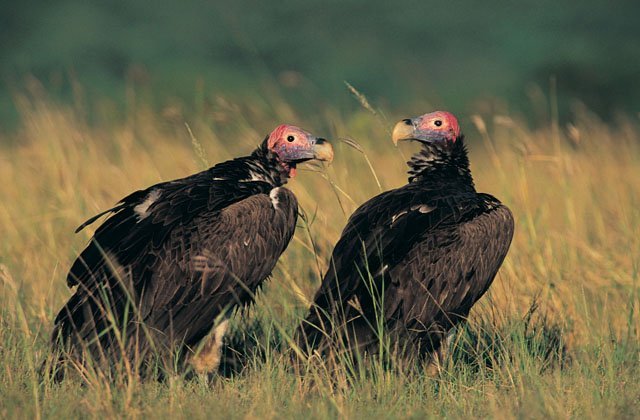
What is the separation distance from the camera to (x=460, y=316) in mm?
5359

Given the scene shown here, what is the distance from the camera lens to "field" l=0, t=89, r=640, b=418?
4.59 metres

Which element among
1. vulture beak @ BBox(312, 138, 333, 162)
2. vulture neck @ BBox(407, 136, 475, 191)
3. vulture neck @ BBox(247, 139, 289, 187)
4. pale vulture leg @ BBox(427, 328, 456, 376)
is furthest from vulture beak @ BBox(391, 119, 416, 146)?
pale vulture leg @ BBox(427, 328, 456, 376)

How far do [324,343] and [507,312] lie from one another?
1211mm

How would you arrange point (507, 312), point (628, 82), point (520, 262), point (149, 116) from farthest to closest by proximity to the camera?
1. point (628, 82)
2. point (149, 116)
3. point (520, 262)
4. point (507, 312)

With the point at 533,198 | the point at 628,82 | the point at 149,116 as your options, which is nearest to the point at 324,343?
the point at 533,198

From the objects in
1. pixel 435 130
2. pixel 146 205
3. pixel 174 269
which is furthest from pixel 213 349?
pixel 435 130

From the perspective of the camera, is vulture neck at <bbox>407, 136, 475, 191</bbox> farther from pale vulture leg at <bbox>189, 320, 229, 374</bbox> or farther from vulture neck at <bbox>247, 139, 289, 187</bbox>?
pale vulture leg at <bbox>189, 320, 229, 374</bbox>

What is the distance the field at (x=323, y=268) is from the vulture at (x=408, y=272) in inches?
6.4

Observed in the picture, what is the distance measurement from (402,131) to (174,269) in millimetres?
1570

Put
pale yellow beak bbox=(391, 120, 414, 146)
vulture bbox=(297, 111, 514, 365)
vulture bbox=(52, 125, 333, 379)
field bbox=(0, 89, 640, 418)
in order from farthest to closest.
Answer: pale yellow beak bbox=(391, 120, 414, 146) < vulture bbox=(297, 111, 514, 365) < vulture bbox=(52, 125, 333, 379) < field bbox=(0, 89, 640, 418)

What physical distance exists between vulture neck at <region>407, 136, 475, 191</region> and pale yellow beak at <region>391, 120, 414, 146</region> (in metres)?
0.13

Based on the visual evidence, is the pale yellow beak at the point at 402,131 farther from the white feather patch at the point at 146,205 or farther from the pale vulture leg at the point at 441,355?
the white feather patch at the point at 146,205

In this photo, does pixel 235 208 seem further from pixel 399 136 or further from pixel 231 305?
pixel 399 136

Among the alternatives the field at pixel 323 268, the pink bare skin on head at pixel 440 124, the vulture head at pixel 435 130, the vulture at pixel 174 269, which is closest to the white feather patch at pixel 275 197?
the vulture at pixel 174 269
